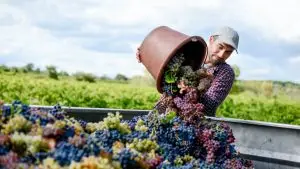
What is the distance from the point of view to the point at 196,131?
3246 millimetres

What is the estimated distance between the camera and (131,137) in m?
2.83

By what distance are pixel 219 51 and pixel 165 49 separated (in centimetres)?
69

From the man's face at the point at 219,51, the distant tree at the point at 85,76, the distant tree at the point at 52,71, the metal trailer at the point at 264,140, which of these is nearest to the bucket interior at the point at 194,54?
the man's face at the point at 219,51

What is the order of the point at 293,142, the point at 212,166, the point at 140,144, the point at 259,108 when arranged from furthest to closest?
the point at 259,108 < the point at 293,142 < the point at 212,166 < the point at 140,144

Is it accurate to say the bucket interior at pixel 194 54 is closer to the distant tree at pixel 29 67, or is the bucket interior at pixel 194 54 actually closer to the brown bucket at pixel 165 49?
the brown bucket at pixel 165 49

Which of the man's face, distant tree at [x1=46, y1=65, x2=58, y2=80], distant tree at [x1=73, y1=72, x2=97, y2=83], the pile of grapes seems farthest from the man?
distant tree at [x1=73, y1=72, x2=97, y2=83]

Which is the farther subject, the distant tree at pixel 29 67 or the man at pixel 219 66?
the distant tree at pixel 29 67

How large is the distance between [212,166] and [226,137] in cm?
29

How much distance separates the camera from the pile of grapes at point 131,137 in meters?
2.14

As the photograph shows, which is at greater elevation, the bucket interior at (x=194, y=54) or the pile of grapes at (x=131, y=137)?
the bucket interior at (x=194, y=54)

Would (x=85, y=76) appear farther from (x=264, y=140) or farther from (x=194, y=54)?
(x=194, y=54)

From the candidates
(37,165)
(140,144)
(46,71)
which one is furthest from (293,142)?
(46,71)

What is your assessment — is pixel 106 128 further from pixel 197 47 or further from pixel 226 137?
pixel 197 47

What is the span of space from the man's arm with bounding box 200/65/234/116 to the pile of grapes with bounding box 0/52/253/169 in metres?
0.11
